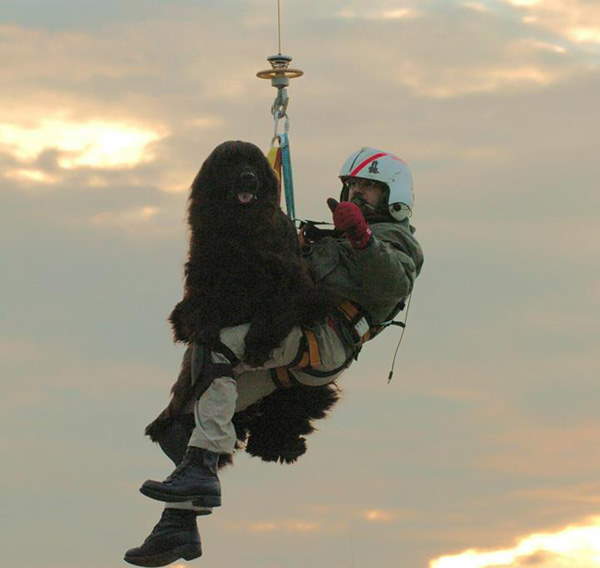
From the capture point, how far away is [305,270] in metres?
15.5

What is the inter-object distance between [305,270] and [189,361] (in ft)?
3.60

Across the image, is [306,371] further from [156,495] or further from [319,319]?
[156,495]

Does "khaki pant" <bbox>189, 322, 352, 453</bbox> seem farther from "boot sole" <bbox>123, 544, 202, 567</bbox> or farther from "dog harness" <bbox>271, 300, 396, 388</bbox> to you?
"boot sole" <bbox>123, 544, 202, 567</bbox>

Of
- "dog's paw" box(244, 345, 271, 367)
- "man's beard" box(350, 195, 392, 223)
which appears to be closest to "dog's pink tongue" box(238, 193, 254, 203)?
"dog's paw" box(244, 345, 271, 367)

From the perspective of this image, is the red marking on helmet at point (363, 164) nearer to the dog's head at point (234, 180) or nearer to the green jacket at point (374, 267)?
the green jacket at point (374, 267)

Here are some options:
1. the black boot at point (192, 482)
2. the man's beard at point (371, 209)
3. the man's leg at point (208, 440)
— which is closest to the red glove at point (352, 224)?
the man's beard at point (371, 209)

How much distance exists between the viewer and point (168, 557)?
15477 millimetres

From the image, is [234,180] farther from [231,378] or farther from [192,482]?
[192,482]

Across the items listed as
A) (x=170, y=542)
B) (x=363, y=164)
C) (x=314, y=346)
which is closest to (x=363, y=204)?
(x=363, y=164)

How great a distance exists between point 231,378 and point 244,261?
842 mm

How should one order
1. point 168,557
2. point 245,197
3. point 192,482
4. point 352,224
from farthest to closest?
point 168,557, point 192,482, point 245,197, point 352,224

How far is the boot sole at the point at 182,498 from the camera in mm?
15227

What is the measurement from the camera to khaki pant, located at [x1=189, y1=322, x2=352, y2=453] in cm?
1534

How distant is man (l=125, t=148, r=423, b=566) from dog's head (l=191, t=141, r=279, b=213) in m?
0.54
